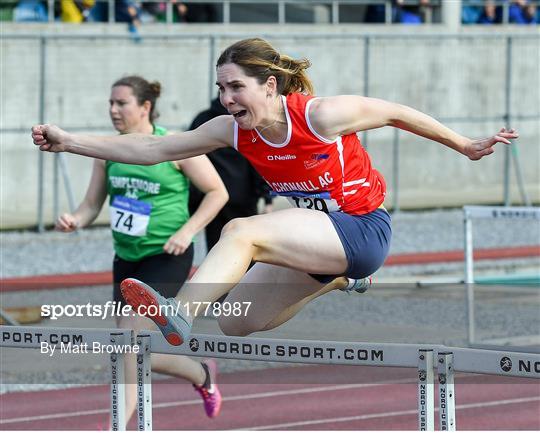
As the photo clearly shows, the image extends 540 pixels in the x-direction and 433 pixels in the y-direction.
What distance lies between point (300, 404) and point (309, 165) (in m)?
3.55

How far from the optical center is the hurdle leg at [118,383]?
5.81 meters

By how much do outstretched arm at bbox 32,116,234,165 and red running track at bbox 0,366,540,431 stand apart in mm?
2671

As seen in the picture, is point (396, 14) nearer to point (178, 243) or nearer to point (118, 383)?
point (178, 243)

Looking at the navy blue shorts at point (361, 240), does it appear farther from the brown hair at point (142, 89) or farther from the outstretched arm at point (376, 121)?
the brown hair at point (142, 89)

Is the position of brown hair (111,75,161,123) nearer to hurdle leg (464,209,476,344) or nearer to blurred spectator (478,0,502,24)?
hurdle leg (464,209,476,344)

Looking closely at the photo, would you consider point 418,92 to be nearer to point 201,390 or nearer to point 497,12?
point 497,12

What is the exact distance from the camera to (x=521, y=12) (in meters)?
22.1

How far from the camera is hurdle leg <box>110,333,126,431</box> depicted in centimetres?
581

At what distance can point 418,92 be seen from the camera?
1889 cm

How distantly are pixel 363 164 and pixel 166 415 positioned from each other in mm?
3275

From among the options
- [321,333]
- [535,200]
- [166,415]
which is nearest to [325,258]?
[166,415]

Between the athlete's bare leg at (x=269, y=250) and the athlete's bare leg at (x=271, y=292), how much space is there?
25 centimetres

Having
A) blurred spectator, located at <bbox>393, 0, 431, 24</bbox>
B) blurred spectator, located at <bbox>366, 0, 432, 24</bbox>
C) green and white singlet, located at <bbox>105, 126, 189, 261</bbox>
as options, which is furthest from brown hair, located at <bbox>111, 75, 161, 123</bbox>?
blurred spectator, located at <bbox>366, 0, 432, 24</bbox>

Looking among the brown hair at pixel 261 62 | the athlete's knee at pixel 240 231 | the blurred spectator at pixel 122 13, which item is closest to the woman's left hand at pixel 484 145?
the brown hair at pixel 261 62
